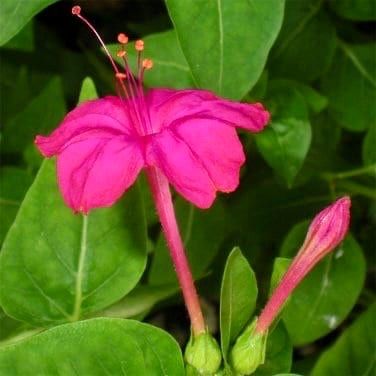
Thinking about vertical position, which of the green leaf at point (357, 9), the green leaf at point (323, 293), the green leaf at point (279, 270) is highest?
the green leaf at point (357, 9)

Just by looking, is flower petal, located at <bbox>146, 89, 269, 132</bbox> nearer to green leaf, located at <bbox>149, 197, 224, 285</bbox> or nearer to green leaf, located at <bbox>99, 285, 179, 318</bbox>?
green leaf, located at <bbox>99, 285, 179, 318</bbox>

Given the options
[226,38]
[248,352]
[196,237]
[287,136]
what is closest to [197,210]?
[196,237]

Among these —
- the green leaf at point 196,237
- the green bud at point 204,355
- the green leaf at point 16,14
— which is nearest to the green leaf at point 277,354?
the green bud at point 204,355

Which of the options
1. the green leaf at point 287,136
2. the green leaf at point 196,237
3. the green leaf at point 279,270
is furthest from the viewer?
the green leaf at point 196,237

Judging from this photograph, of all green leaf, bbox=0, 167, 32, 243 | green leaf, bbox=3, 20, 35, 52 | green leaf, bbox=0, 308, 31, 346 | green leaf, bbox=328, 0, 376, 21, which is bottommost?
green leaf, bbox=0, 308, 31, 346

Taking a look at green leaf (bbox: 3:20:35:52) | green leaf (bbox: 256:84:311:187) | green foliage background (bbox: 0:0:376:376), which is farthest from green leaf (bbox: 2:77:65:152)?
green leaf (bbox: 256:84:311:187)

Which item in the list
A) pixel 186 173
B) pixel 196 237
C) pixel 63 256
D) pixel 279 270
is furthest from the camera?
pixel 196 237

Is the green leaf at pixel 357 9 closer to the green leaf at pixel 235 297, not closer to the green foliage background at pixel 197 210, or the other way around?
the green foliage background at pixel 197 210

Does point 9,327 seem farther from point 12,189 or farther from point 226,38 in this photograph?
point 226,38
